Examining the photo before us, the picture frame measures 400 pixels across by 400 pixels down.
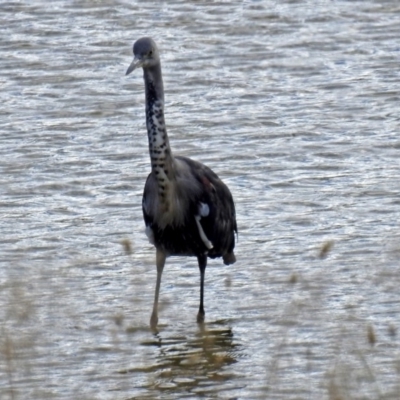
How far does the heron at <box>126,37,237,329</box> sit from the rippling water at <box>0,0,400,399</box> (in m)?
0.27

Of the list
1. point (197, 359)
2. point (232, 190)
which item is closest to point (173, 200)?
point (197, 359)

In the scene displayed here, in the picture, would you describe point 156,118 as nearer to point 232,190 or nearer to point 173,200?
point 173,200

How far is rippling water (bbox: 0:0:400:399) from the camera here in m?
6.92

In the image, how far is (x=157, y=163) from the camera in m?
Result: 7.81

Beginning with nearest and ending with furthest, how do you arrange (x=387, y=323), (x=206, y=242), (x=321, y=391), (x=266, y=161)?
(x=321, y=391)
(x=387, y=323)
(x=206, y=242)
(x=266, y=161)

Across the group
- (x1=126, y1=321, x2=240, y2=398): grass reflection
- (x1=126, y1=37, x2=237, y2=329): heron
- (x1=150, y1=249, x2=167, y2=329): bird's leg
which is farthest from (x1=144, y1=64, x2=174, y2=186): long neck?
(x1=126, y1=321, x2=240, y2=398): grass reflection

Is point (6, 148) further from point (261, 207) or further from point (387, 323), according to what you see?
point (387, 323)

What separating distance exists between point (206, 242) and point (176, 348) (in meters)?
0.73

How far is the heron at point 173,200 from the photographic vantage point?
775 centimetres

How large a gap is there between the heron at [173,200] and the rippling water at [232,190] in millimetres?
266

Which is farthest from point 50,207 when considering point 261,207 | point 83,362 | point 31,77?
point 31,77

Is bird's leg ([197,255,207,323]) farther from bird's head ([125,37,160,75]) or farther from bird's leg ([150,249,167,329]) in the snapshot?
bird's head ([125,37,160,75])

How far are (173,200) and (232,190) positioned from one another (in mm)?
2491

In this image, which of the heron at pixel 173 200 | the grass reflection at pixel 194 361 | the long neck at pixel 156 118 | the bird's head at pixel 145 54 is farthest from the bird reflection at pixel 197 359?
the bird's head at pixel 145 54
